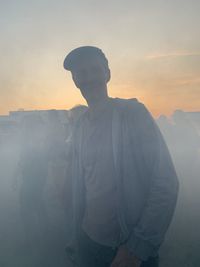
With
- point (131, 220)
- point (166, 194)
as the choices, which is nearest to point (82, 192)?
point (131, 220)

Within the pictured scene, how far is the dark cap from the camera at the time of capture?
6.89 feet

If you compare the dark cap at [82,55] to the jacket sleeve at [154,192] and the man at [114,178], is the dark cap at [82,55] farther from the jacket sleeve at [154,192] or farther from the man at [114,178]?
the jacket sleeve at [154,192]

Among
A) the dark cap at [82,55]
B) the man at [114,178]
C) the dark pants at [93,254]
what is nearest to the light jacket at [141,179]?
the man at [114,178]

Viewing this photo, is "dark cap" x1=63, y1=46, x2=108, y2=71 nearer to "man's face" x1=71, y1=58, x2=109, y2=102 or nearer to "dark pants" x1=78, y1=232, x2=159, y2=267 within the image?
"man's face" x1=71, y1=58, x2=109, y2=102

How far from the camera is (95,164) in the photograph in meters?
1.96

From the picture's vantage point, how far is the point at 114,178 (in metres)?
1.85

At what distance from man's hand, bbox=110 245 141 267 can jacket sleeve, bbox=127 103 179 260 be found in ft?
0.11

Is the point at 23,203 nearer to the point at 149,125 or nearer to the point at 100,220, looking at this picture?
the point at 100,220

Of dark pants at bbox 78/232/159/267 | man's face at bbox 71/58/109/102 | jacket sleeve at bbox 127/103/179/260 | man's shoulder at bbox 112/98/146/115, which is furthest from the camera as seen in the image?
man's face at bbox 71/58/109/102

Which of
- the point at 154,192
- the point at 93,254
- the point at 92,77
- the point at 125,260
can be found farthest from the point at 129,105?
the point at 93,254

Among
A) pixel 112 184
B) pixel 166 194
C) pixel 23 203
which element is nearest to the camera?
pixel 166 194

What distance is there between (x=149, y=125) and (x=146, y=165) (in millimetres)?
227

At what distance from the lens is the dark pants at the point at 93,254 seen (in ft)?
6.42

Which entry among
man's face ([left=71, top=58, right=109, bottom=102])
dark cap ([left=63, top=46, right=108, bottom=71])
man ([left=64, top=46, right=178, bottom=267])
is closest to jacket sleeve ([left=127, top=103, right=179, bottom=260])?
man ([left=64, top=46, right=178, bottom=267])
